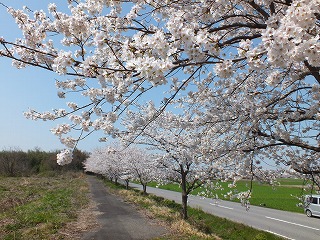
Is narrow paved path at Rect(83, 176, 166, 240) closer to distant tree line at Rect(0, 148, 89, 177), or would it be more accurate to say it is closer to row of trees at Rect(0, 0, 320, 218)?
row of trees at Rect(0, 0, 320, 218)

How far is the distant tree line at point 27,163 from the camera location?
5481cm

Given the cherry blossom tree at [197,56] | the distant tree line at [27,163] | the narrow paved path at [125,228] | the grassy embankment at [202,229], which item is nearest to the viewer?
the cherry blossom tree at [197,56]

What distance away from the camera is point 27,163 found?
66938 millimetres

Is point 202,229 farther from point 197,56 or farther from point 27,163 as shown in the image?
point 27,163

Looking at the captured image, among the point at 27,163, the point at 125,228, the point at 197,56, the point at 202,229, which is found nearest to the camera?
the point at 197,56

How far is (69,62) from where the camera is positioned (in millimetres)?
3086

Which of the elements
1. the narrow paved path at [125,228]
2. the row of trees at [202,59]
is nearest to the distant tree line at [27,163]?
the narrow paved path at [125,228]

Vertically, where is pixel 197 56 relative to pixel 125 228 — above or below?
above

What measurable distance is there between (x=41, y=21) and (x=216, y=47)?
241cm

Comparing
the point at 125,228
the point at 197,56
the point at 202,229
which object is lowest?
the point at 125,228

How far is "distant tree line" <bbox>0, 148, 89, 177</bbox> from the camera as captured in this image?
54.8m

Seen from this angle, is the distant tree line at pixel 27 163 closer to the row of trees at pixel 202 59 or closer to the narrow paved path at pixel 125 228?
the narrow paved path at pixel 125 228

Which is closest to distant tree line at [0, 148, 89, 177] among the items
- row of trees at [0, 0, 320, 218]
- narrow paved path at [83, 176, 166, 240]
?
narrow paved path at [83, 176, 166, 240]

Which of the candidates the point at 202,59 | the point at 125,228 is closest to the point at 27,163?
the point at 125,228
